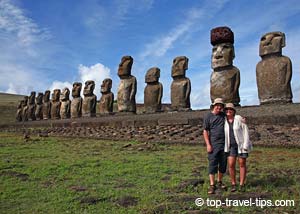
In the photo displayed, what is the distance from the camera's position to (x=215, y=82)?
11.8 m

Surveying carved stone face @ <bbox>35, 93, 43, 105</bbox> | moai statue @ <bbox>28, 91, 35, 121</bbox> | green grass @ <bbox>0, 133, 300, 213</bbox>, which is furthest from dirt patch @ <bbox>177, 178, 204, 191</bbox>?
moai statue @ <bbox>28, 91, 35, 121</bbox>


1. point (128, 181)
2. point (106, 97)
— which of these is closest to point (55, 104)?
point (106, 97)

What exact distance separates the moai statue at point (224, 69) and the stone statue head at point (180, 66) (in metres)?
1.94

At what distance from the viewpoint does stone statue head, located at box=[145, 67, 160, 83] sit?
14.9 m

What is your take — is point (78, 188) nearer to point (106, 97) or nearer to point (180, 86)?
point (180, 86)

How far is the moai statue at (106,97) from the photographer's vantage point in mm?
17919

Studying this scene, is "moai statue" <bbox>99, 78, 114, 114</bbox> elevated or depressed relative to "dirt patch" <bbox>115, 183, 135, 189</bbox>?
elevated

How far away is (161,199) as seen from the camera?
372 centimetres

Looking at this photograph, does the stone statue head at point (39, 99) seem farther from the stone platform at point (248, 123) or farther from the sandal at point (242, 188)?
the sandal at point (242, 188)

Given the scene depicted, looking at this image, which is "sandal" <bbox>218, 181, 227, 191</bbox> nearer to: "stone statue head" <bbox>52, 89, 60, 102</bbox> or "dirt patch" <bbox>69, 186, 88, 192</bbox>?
"dirt patch" <bbox>69, 186, 88, 192</bbox>

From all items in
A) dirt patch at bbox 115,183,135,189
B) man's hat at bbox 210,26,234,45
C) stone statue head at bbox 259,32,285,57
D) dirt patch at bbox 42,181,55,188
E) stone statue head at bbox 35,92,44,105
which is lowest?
dirt patch at bbox 42,181,55,188

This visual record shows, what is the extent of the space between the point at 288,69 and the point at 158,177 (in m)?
7.29

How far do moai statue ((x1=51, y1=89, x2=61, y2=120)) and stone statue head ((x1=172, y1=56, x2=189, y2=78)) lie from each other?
455 inches

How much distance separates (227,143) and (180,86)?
9419 mm
